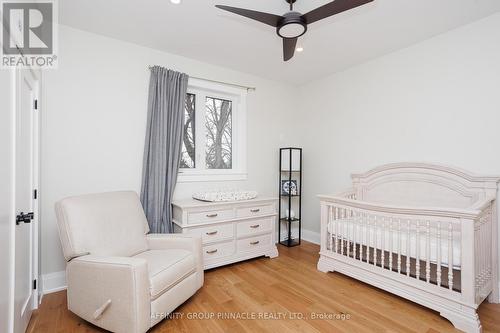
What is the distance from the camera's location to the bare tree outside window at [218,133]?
3523 millimetres

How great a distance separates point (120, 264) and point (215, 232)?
1291 millimetres

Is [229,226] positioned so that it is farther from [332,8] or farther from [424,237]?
[332,8]

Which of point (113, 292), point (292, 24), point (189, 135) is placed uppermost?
point (292, 24)

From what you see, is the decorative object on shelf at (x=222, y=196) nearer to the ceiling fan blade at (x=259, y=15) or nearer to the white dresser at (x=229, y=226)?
the white dresser at (x=229, y=226)

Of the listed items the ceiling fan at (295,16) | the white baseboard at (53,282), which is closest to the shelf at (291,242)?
the white baseboard at (53,282)

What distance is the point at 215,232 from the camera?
9.44 ft

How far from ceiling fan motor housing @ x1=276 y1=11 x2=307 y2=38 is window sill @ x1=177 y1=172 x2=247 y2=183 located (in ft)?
6.55

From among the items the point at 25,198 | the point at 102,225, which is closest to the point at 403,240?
the point at 102,225

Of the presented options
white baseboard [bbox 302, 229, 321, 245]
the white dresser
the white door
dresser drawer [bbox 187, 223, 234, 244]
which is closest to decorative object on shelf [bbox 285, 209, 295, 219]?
white baseboard [bbox 302, 229, 321, 245]

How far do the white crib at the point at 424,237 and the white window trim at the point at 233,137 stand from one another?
53.2 inches

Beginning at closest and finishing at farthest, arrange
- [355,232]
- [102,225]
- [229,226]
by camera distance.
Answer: [102,225] < [355,232] < [229,226]

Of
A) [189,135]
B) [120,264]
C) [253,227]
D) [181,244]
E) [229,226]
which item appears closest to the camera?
[120,264]

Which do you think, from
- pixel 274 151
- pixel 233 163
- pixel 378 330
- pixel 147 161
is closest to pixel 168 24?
pixel 147 161

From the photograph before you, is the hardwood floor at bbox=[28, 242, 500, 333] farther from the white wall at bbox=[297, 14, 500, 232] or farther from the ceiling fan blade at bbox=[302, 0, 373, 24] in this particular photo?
the ceiling fan blade at bbox=[302, 0, 373, 24]
